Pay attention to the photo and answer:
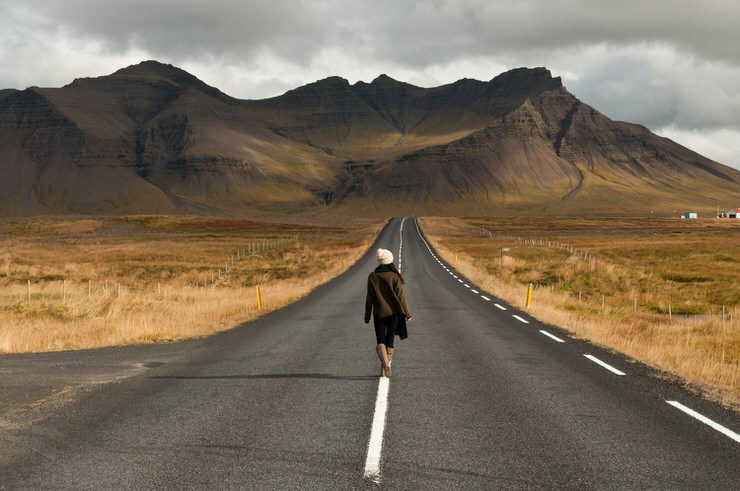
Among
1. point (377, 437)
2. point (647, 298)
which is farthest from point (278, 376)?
point (647, 298)

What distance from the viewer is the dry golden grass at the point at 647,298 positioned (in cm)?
1162

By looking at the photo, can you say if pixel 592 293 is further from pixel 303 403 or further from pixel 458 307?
pixel 303 403

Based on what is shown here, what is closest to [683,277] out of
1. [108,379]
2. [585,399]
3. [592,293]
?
[592,293]

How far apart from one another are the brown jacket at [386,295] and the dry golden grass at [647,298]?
416 centimetres

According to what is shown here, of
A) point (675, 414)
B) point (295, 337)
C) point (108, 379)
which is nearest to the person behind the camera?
point (675, 414)

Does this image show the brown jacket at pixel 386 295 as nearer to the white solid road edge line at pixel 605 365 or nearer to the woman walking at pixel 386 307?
the woman walking at pixel 386 307

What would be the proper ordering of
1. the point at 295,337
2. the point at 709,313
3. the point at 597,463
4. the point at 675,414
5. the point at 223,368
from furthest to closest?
the point at 709,313 < the point at 295,337 < the point at 223,368 < the point at 675,414 < the point at 597,463

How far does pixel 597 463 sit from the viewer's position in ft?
18.4

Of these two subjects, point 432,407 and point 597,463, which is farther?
point 432,407

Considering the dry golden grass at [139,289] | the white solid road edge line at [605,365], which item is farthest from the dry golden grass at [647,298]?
the dry golden grass at [139,289]

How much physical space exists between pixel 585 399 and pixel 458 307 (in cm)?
1206

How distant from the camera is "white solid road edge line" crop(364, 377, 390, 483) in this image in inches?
211

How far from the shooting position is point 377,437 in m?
6.28

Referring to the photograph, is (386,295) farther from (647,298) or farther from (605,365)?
(647,298)
